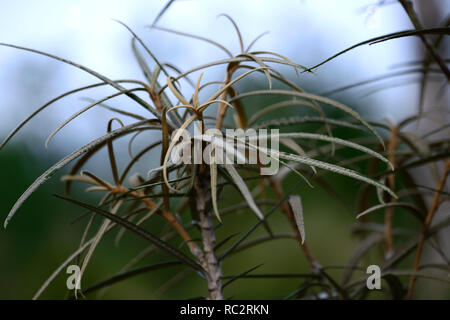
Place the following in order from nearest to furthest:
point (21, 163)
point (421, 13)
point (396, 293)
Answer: point (396, 293) → point (421, 13) → point (21, 163)

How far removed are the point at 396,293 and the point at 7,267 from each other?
5.15 feet

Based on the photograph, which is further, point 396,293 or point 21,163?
point 21,163

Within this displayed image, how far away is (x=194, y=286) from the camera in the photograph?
73.3 inches

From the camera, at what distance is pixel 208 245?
1.55ft

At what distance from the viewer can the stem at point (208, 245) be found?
0.47 m

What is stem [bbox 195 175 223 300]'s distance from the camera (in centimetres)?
47

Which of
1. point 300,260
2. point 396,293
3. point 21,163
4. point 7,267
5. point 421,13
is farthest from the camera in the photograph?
point 21,163
